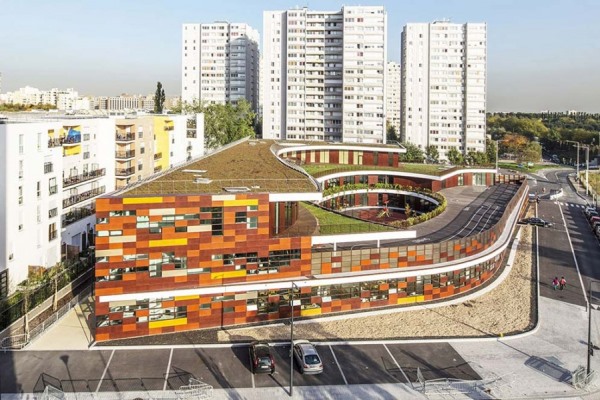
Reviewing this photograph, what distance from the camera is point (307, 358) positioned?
2805 centimetres

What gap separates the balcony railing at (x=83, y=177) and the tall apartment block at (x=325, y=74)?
228ft

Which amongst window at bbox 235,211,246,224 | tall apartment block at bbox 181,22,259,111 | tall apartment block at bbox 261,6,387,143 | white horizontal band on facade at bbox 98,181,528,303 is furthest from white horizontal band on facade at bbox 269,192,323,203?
tall apartment block at bbox 181,22,259,111

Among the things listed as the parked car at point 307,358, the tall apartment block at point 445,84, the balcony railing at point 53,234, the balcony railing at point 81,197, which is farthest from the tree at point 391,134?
the parked car at point 307,358

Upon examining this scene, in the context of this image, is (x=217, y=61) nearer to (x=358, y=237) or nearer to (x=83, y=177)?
(x=83, y=177)

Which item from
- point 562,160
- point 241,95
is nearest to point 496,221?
point 241,95

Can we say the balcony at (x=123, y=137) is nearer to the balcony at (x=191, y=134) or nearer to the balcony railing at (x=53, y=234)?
the balcony railing at (x=53, y=234)

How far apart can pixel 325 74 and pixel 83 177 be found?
7883 centimetres

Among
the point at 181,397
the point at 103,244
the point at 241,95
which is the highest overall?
the point at 241,95

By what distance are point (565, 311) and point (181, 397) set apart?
29.1 m

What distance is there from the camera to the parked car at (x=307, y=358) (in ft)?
90.3

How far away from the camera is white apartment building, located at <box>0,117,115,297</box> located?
38.8 meters

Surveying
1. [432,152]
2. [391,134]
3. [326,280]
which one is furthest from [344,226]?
[391,134]

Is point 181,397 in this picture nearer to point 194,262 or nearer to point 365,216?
point 194,262

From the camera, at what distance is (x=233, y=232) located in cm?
3338
